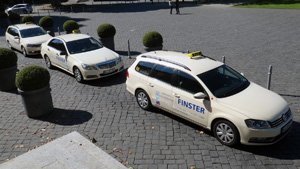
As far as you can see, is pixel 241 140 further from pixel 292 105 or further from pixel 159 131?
pixel 292 105

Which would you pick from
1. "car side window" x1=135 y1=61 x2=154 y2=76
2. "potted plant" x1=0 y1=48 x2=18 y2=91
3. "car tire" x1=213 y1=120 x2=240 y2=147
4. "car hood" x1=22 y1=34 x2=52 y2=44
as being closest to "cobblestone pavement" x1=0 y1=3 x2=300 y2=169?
"car tire" x1=213 y1=120 x2=240 y2=147

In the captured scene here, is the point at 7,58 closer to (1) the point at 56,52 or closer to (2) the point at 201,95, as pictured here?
(1) the point at 56,52

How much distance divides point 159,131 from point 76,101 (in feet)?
12.2

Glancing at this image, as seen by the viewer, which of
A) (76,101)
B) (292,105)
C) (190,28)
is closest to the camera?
(292,105)

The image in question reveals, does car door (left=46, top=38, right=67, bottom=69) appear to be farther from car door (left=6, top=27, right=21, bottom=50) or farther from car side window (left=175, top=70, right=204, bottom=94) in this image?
car side window (left=175, top=70, right=204, bottom=94)

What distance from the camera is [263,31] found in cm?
2005

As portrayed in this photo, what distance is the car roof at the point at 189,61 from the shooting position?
8.37m

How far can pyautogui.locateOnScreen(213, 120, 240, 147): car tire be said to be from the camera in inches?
286

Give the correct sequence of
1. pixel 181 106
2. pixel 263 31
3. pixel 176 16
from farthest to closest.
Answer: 1. pixel 176 16
2. pixel 263 31
3. pixel 181 106

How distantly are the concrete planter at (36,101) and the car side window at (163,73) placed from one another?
11.3ft

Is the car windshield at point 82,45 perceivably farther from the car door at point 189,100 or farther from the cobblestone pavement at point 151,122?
the car door at point 189,100

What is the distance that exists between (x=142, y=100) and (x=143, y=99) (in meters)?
0.07

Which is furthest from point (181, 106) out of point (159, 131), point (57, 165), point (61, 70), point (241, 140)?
point (61, 70)

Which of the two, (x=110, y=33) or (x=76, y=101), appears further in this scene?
(x=110, y=33)
